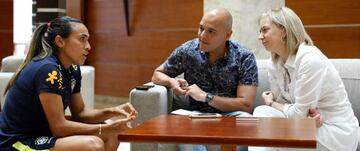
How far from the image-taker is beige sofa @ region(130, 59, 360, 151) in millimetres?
2590

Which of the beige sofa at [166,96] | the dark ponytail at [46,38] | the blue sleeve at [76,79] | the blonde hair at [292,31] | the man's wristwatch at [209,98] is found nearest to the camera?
the dark ponytail at [46,38]

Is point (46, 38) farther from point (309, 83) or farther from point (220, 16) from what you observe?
point (309, 83)

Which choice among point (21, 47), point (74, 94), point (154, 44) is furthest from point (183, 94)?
point (21, 47)

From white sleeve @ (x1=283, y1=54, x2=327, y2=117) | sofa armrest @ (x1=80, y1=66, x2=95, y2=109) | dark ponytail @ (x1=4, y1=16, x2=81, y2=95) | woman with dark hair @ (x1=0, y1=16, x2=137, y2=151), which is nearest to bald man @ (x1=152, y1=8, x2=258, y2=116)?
white sleeve @ (x1=283, y1=54, x2=327, y2=117)

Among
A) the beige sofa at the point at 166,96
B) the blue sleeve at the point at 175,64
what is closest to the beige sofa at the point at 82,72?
the blue sleeve at the point at 175,64

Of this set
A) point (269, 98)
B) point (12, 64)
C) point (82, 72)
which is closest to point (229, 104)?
point (269, 98)

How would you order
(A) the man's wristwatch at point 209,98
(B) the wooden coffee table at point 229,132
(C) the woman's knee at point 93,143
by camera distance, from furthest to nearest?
(A) the man's wristwatch at point 209,98, (C) the woman's knee at point 93,143, (B) the wooden coffee table at point 229,132

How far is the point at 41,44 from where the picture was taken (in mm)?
2109

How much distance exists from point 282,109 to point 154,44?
2.53 metres

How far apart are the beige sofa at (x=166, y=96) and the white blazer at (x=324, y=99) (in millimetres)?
476

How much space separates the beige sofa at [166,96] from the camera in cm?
259

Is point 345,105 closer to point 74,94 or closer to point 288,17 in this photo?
point 288,17

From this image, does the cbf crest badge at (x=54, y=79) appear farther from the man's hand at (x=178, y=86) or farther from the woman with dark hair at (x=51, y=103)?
the man's hand at (x=178, y=86)

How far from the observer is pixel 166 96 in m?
2.76
